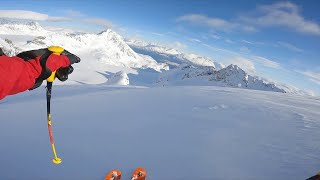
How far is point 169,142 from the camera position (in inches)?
247

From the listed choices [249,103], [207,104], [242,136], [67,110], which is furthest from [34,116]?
[249,103]

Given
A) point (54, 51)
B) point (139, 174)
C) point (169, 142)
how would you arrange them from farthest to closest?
point (169, 142) → point (139, 174) → point (54, 51)

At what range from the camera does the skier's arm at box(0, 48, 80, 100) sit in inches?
113

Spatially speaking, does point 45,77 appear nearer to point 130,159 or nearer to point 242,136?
point 130,159

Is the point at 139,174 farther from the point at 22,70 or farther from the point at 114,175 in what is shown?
the point at 22,70

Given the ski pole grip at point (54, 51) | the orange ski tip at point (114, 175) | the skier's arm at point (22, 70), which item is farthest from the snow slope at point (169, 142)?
the skier's arm at point (22, 70)

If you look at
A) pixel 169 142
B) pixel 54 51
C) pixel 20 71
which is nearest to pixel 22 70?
pixel 20 71

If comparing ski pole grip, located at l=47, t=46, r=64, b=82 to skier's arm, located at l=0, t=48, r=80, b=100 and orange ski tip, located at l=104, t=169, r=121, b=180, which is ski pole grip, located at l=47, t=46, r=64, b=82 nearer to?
skier's arm, located at l=0, t=48, r=80, b=100

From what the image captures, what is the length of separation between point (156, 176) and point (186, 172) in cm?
52

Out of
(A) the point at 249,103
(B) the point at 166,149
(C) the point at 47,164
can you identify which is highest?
(A) the point at 249,103

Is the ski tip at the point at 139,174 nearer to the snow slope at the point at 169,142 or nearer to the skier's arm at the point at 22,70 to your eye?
the snow slope at the point at 169,142

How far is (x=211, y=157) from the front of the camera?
5.51 m

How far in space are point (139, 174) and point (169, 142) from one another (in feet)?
4.93

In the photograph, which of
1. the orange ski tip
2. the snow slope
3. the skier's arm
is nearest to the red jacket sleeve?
the skier's arm
